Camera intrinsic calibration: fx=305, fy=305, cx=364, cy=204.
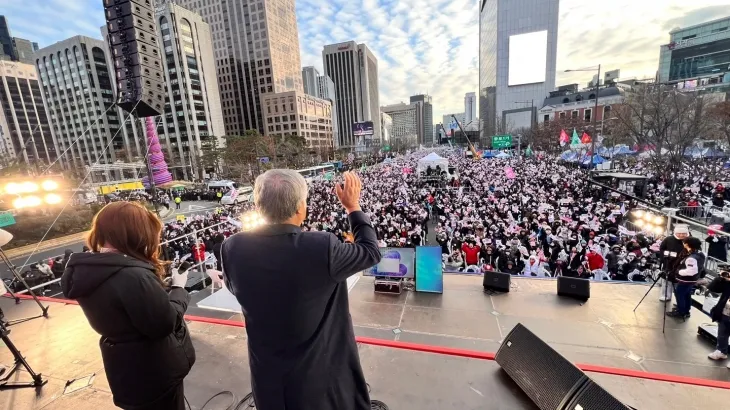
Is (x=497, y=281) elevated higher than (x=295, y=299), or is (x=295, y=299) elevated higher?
(x=295, y=299)

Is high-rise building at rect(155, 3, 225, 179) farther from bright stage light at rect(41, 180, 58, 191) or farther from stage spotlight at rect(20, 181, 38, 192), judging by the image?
stage spotlight at rect(20, 181, 38, 192)

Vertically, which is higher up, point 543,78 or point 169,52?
point 169,52

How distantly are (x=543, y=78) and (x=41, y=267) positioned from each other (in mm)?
108421

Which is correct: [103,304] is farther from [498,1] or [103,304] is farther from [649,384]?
[498,1]

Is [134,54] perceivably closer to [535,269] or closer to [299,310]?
[299,310]

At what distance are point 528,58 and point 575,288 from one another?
10476 centimetres

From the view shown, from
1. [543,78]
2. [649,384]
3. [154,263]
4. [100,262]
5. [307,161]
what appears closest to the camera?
[100,262]

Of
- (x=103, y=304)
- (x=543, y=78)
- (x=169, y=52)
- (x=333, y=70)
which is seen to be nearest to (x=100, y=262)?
(x=103, y=304)

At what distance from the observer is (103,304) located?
1.59 m

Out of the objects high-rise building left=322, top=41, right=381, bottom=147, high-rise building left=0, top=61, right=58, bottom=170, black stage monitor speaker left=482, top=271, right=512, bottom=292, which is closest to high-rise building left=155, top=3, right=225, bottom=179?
high-rise building left=0, top=61, right=58, bottom=170

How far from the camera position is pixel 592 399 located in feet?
7.72

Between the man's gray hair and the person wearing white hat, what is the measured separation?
7.08 m

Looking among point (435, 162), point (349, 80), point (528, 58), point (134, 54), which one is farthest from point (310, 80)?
point (134, 54)

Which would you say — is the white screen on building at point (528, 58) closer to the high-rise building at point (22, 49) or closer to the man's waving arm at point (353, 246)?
the man's waving arm at point (353, 246)
